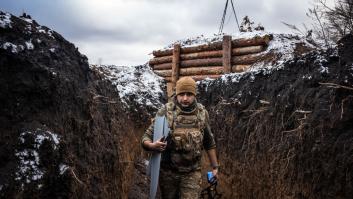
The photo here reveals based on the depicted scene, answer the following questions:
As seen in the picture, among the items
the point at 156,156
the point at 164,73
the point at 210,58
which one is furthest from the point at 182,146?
the point at 164,73

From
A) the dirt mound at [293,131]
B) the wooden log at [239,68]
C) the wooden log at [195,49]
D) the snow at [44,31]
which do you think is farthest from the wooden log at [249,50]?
the snow at [44,31]

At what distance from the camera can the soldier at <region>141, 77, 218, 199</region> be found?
12.6 ft

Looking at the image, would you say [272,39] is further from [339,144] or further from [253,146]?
[339,144]

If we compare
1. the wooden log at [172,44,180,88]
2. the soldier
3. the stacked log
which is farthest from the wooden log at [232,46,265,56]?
the soldier

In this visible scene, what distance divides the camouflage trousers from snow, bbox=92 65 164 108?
581cm

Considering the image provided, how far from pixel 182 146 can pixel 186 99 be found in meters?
0.49

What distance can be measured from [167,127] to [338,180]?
1.93 meters

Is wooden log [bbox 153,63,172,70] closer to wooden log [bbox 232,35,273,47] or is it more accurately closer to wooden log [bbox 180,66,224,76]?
wooden log [bbox 180,66,224,76]

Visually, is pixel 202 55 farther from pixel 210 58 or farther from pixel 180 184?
pixel 180 184

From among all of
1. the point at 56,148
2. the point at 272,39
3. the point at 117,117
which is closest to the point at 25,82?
the point at 56,148

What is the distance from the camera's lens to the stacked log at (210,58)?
11438 millimetres

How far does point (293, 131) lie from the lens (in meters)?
4.93

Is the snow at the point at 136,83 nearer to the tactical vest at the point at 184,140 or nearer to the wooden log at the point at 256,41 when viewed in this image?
the wooden log at the point at 256,41

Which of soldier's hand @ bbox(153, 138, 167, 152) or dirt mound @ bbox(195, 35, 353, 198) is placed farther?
dirt mound @ bbox(195, 35, 353, 198)
